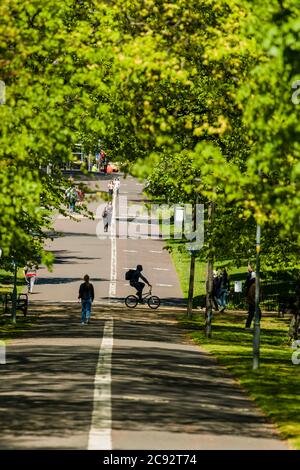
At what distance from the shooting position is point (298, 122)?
16.6m

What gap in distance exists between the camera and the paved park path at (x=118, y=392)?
57.6 feet

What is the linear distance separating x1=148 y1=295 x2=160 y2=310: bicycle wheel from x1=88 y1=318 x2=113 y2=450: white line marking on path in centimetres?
1843

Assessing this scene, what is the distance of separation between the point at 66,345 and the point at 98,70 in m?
13.3

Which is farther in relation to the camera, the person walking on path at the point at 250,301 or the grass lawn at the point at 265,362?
the person walking on path at the point at 250,301

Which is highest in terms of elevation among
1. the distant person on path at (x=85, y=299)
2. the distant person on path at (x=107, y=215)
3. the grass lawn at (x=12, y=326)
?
the distant person on path at (x=107, y=215)

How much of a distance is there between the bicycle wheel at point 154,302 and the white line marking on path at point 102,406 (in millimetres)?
18426

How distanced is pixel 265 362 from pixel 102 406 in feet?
36.8

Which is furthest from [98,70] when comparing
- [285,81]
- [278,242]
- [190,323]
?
[190,323]

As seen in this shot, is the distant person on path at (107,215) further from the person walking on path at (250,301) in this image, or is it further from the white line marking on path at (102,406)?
the white line marking on path at (102,406)

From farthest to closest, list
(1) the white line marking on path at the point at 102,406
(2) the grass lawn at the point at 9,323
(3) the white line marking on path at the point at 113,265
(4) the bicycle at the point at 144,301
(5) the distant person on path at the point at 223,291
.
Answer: (3) the white line marking on path at the point at 113,265
(4) the bicycle at the point at 144,301
(5) the distant person on path at the point at 223,291
(2) the grass lawn at the point at 9,323
(1) the white line marking on path at the point at 102,406

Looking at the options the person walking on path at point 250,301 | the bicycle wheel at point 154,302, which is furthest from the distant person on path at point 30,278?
the person walking on path at point 250,301

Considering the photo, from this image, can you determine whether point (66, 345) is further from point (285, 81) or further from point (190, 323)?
point (285, 81)

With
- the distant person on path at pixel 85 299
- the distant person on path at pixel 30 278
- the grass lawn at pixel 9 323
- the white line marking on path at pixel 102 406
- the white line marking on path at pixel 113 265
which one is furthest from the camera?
the white line marking on path at pixel 113 265

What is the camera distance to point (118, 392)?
73.5 ft
